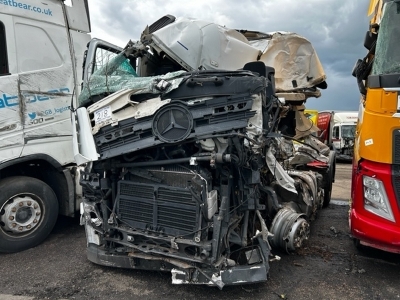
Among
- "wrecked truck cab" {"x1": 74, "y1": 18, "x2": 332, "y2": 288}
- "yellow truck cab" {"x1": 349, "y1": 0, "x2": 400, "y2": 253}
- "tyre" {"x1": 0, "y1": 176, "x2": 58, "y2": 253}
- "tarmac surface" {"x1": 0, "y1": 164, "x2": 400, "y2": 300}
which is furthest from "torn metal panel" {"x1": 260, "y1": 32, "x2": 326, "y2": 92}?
"tyre" {"x1": 0, "y1": 176, "x2": 58, "y2": 253}

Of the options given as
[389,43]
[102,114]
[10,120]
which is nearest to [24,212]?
[10,120]

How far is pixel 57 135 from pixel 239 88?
2782 mm

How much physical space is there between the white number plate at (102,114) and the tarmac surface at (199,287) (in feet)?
5.16

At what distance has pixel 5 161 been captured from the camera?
399 centimetres

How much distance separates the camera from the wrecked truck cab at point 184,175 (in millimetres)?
2920

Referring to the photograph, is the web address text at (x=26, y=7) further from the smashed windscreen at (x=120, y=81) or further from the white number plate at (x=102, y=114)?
the white number plate at (x=102, y=114)

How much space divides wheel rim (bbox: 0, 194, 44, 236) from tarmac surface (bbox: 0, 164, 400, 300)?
0.29 m

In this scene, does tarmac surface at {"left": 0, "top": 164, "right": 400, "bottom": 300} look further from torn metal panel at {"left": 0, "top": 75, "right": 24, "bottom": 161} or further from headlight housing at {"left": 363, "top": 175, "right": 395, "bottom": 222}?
torn metal panel at {"left": 0, "top": 75, "right": 24, "bottom": 161}

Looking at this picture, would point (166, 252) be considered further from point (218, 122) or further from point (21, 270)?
point (21, 270)

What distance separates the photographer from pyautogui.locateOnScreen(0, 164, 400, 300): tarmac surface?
309 centimetres

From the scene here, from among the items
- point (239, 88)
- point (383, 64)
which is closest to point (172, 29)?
point (239, 88)

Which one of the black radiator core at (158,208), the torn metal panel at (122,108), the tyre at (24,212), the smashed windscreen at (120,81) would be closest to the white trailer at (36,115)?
the tyre at (24,212)

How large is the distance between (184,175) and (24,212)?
92.2 inches

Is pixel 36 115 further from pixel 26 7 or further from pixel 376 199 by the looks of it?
pixel 376 199
